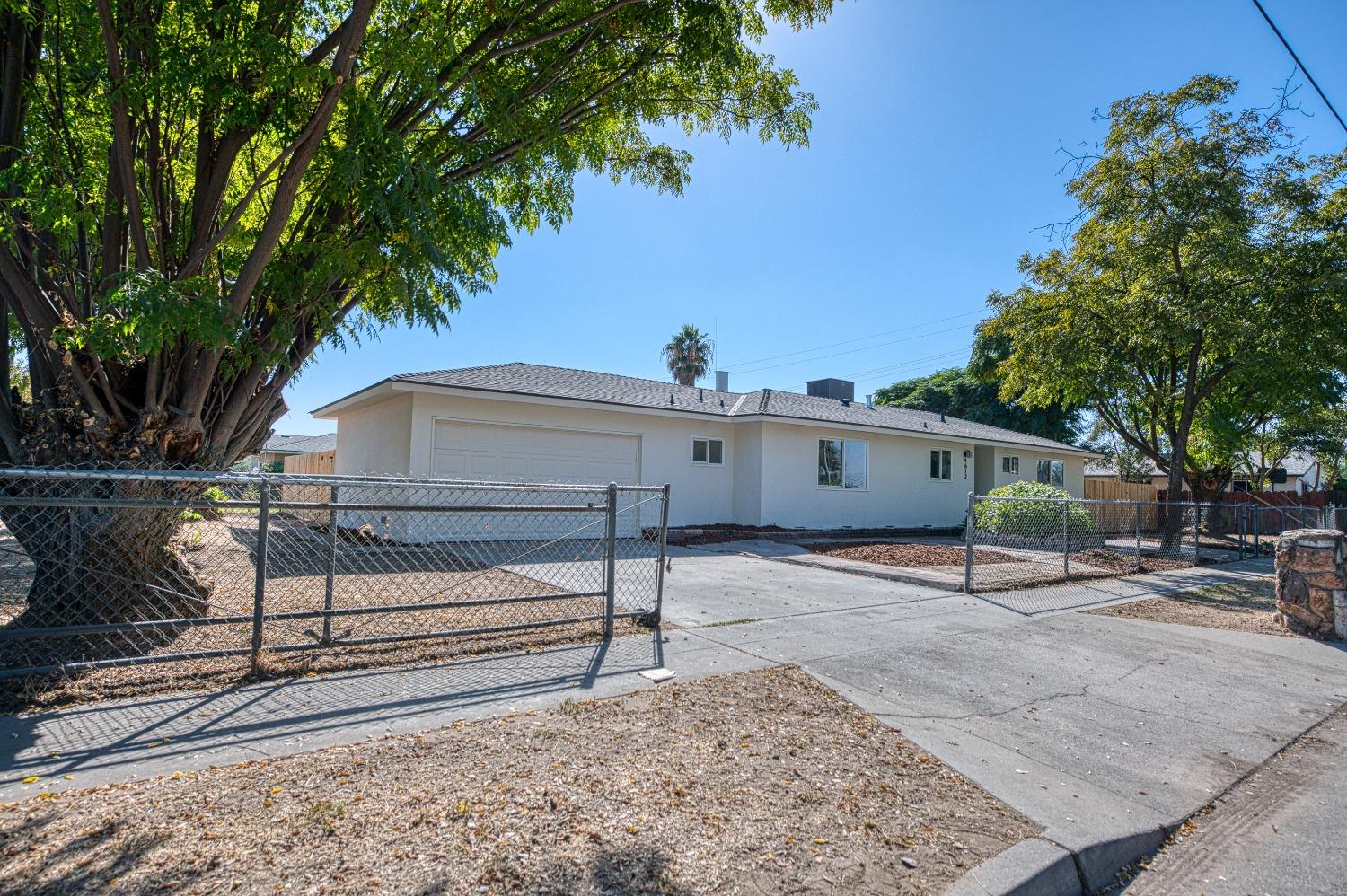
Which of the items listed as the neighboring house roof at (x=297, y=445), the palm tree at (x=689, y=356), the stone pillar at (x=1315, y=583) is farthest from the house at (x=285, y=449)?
the stone pillar at (x=1315, y=583)

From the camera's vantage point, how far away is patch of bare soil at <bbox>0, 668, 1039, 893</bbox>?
7.85 ft

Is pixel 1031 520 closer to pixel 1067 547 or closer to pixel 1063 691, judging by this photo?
pixel 1067 547

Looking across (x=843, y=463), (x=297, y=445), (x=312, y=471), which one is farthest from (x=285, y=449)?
(x=843, y=463)

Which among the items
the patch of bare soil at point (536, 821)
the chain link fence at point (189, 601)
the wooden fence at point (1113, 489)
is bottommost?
the patch of bare soil at point (536, 821)

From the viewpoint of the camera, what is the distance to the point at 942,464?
68.0 feet

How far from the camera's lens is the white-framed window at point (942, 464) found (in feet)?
67.3

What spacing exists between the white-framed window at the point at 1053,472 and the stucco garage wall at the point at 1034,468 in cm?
11

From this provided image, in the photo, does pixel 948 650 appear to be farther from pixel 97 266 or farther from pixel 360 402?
pixel 360 402

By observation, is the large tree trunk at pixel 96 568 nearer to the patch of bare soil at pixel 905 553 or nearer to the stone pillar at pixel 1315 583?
the patch of bare soil at pixel 905 553

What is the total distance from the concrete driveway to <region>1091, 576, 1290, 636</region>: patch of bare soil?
0.49m

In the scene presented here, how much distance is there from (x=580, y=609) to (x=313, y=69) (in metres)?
5.11

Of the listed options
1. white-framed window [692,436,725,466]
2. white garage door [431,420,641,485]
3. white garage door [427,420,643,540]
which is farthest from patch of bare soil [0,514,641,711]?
white-framed window [692,436,725,466]

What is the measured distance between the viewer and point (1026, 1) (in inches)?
313

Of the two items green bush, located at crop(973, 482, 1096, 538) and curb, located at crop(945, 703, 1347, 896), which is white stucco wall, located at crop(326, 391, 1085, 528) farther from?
curb, located at crop(945, 703, 1347, 896)
